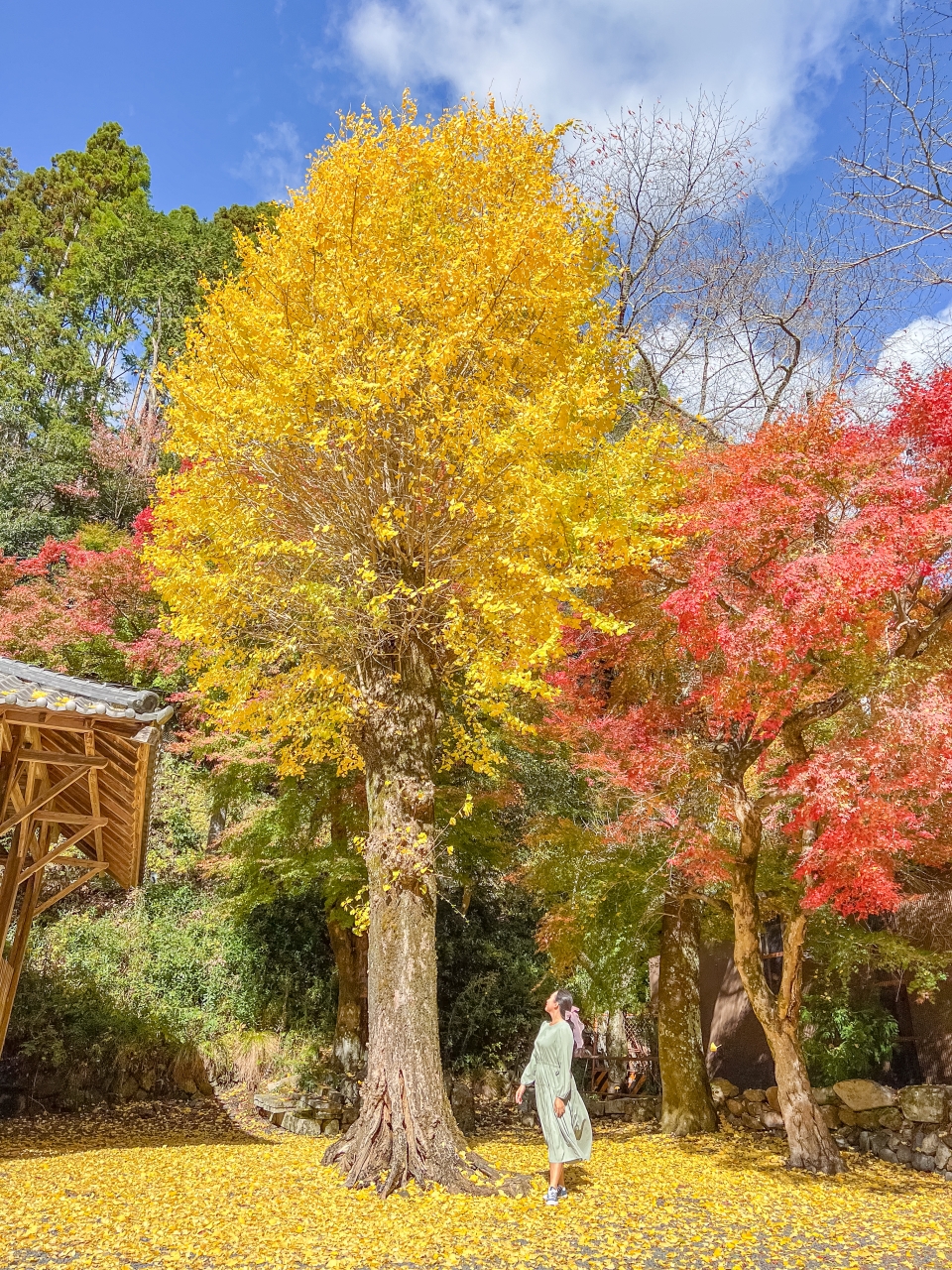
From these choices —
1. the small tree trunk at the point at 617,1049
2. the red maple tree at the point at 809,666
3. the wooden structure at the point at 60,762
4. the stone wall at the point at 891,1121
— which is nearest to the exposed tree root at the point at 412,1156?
the wooden structure at the point at 60,762

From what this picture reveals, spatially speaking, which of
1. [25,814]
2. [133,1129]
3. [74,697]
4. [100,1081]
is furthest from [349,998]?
[74,697]

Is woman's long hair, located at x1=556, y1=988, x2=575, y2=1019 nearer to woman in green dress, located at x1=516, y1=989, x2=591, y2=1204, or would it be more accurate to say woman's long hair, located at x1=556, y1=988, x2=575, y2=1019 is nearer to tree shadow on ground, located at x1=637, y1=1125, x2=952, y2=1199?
woman in green dress, located at x1=516, y1=989, x2=591, y2=1204

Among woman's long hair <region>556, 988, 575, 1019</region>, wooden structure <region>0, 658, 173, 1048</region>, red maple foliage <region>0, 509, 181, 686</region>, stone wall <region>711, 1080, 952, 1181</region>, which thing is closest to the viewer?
wooden structure <region>0, 658, 173, 1048</region>

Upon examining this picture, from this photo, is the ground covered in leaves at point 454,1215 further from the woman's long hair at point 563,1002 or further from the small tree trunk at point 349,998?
the small tree trunk at point 349,998

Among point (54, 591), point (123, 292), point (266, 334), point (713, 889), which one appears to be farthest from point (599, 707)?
point (123, 292)

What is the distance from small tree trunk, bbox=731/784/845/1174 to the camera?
7391 mm

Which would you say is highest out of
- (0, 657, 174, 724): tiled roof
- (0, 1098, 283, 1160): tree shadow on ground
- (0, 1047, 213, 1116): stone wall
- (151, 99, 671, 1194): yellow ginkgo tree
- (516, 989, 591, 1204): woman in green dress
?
(151, 99, 671, 1194): yellow ginkgo tree

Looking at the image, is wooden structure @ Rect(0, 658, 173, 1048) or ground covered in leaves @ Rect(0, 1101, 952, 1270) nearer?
ground covered in leaves @ Rect(0, 1101, 952, 1270)

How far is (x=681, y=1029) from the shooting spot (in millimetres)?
9977

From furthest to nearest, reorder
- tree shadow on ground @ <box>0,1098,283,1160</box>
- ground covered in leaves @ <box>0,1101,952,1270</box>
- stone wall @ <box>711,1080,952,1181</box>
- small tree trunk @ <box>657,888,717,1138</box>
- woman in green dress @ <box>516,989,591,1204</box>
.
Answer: small tree trunk @ <box>657,888,717,1138</box>, tree shadow on ground @ <box>0,1098,283,1160</box>, stone wall @ <box>711,1080,952,1181</box>, woman in green dress @ <box>516,989,591,1204</box>, ground covered in leaves @ <box>0,1101,952,1270</box>

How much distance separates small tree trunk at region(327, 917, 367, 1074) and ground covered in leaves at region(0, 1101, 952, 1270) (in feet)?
12.3

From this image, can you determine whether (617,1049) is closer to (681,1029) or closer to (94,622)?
(681,1029)

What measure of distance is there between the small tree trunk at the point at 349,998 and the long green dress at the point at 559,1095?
6219 mm

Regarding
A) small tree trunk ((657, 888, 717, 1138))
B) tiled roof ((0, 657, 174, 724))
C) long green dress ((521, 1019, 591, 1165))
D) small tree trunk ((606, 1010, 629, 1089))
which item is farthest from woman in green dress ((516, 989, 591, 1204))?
small tree trunk ((606, 1010, 629, 1089))
